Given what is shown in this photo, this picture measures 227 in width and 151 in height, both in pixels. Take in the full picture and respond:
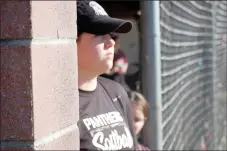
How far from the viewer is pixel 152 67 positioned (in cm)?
316

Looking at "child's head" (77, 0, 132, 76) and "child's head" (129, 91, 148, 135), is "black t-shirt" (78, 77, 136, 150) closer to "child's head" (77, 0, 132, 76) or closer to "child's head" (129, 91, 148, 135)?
"child's head" (77, 0, 132, 76)

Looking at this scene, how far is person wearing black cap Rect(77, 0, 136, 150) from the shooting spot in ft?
8.18

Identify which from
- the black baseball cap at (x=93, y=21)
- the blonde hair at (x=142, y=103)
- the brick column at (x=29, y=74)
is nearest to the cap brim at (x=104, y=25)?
the black baseball cap at (x=93, y=21)

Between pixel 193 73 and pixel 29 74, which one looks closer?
pixel 29 74

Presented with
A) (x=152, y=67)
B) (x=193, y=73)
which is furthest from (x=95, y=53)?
(x=193, y=73)

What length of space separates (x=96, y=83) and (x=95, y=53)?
0.64ft

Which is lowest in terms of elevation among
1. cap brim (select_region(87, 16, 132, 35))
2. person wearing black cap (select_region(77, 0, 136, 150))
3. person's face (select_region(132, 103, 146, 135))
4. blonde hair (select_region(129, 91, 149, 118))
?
person's face (select_region(132, 103, 146, 135))

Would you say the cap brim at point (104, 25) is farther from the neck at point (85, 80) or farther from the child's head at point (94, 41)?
the neck at point (85, 80)

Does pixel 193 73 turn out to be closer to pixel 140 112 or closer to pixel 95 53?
pixel 140 112

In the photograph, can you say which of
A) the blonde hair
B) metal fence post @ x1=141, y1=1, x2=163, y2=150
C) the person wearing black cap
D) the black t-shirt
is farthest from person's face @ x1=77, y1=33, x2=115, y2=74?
the blonde hair

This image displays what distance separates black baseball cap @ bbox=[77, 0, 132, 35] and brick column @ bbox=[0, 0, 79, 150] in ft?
4.58

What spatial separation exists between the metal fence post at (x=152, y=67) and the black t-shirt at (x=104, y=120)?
36 cm

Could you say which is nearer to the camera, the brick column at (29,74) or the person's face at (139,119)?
the brick column at (29,74)

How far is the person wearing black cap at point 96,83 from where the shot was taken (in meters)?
2.49
